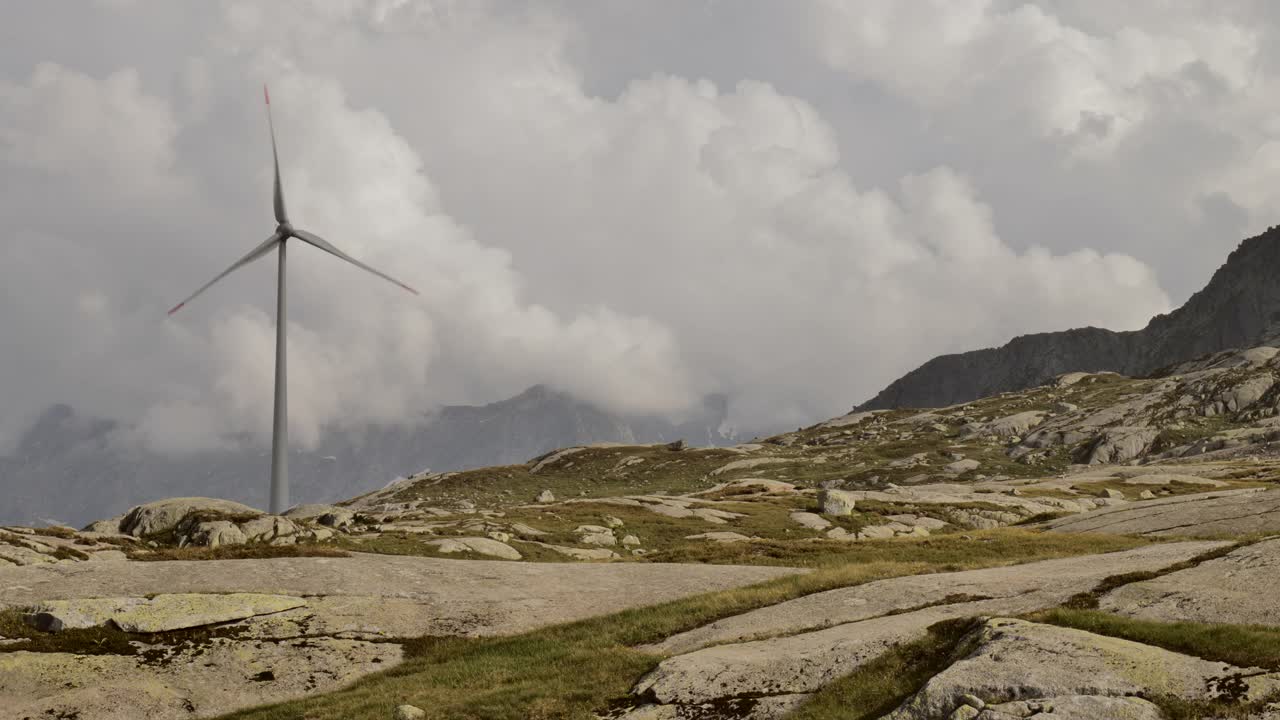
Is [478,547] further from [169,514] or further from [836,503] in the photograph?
[836,503]

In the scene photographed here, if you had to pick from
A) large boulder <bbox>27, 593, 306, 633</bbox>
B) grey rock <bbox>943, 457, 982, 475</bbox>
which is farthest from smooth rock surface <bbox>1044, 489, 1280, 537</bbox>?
grey rock <bbox>943, 457, 982, 475</bbox>

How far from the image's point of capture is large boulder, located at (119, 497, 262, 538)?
68225 millimetres

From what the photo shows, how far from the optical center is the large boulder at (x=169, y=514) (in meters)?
68.2

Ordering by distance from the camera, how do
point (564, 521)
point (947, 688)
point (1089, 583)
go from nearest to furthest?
point (947, 688) < point (1089, 583) < point (564, 521)

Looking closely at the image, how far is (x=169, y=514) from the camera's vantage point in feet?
233

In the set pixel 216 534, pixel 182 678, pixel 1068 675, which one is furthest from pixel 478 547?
pixel 1068 675

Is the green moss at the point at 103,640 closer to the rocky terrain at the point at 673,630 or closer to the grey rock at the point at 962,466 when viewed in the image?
the rocky terrain at the point at 673,630

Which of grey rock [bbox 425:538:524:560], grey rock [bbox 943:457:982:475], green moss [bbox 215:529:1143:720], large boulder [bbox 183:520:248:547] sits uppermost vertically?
grey rock [bbox 943:457:982:475]

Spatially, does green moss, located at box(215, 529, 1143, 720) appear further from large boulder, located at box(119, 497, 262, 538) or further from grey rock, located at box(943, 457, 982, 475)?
grey rock, located at box(943, 457, 982, 475)

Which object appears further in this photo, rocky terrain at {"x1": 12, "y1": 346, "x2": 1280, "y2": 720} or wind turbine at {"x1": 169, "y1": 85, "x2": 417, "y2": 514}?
wind turbine at {"x1": 169, "y1": 85, "x2": 417, "y2": 514}

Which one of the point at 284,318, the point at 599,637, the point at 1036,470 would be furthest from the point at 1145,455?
the point at 599,637

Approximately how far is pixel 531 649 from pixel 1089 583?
1940 cm

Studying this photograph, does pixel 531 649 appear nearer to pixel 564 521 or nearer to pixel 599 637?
pixel 599 637

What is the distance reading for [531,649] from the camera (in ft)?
96.7
